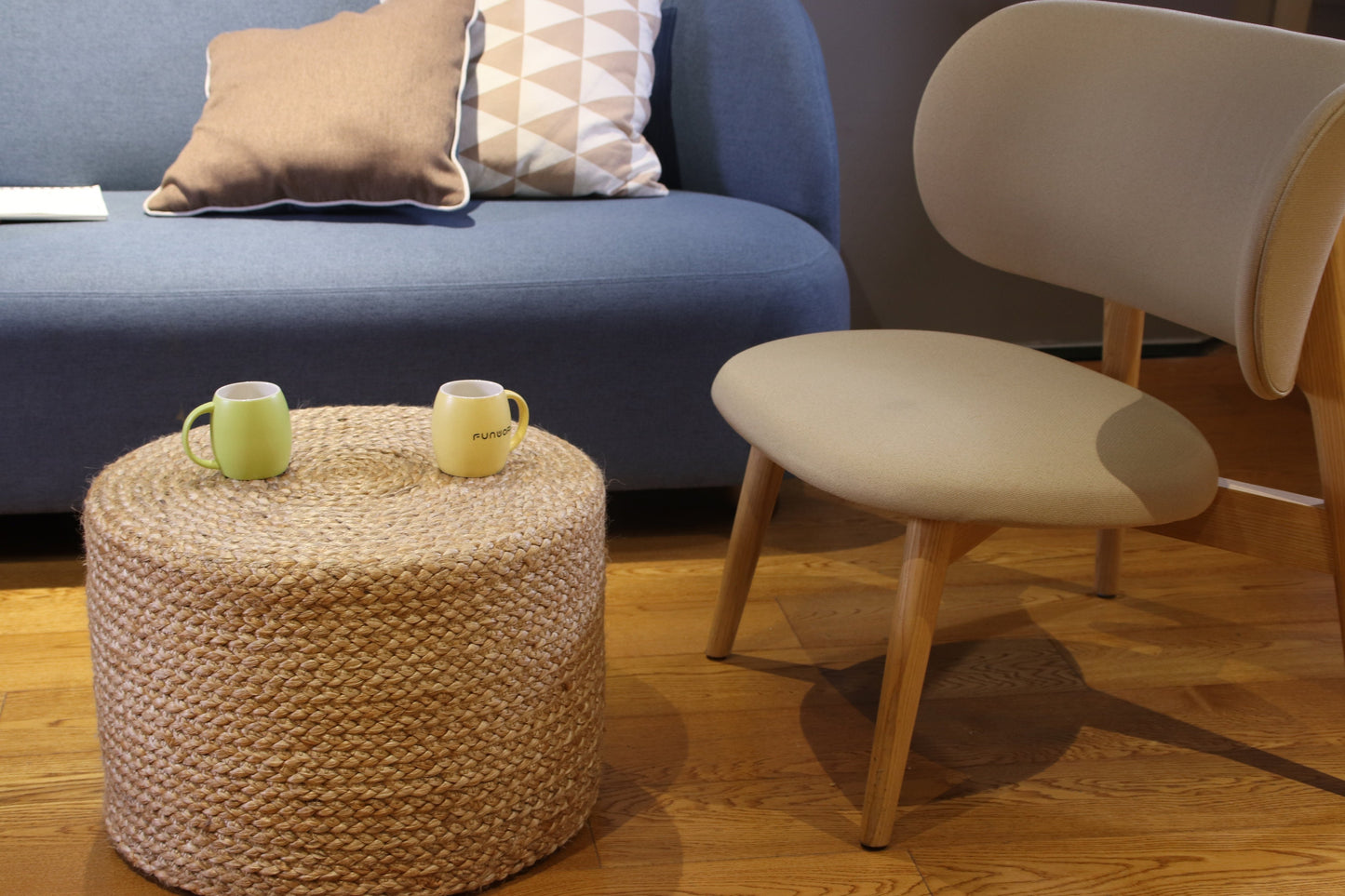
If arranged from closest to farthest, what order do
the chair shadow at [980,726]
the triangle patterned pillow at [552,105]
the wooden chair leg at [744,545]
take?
the chair shadow at [980,726] → the wooden chair leg at [744,545] → the triangle patterned pillow at [552,105]

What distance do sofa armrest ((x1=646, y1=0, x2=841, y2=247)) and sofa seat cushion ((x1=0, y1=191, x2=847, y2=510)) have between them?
20 cm

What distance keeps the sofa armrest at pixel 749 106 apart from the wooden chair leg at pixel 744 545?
0.67 meters

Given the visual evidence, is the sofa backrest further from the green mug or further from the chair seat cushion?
the green mug

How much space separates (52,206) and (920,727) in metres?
1.38

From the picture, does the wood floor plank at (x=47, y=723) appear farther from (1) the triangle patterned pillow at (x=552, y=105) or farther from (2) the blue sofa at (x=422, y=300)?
(1) the triangle patterned pillow at (x=552, y=105)

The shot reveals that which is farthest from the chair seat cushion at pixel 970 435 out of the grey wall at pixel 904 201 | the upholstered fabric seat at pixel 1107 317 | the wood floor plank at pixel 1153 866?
the grey wall at pixel 904 201

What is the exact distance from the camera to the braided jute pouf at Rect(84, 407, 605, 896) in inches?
37.3

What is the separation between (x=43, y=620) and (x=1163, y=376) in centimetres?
218

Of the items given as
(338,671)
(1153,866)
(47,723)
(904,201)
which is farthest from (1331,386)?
(904,201)

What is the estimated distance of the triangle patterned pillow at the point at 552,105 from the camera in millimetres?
1894

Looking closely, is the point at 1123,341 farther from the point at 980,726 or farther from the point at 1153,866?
the point at 1153,866

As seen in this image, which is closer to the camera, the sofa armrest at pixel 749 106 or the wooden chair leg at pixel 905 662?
the wooden chair leg at pixel 905 662

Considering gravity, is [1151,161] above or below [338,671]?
above

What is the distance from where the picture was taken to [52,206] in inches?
66.8
